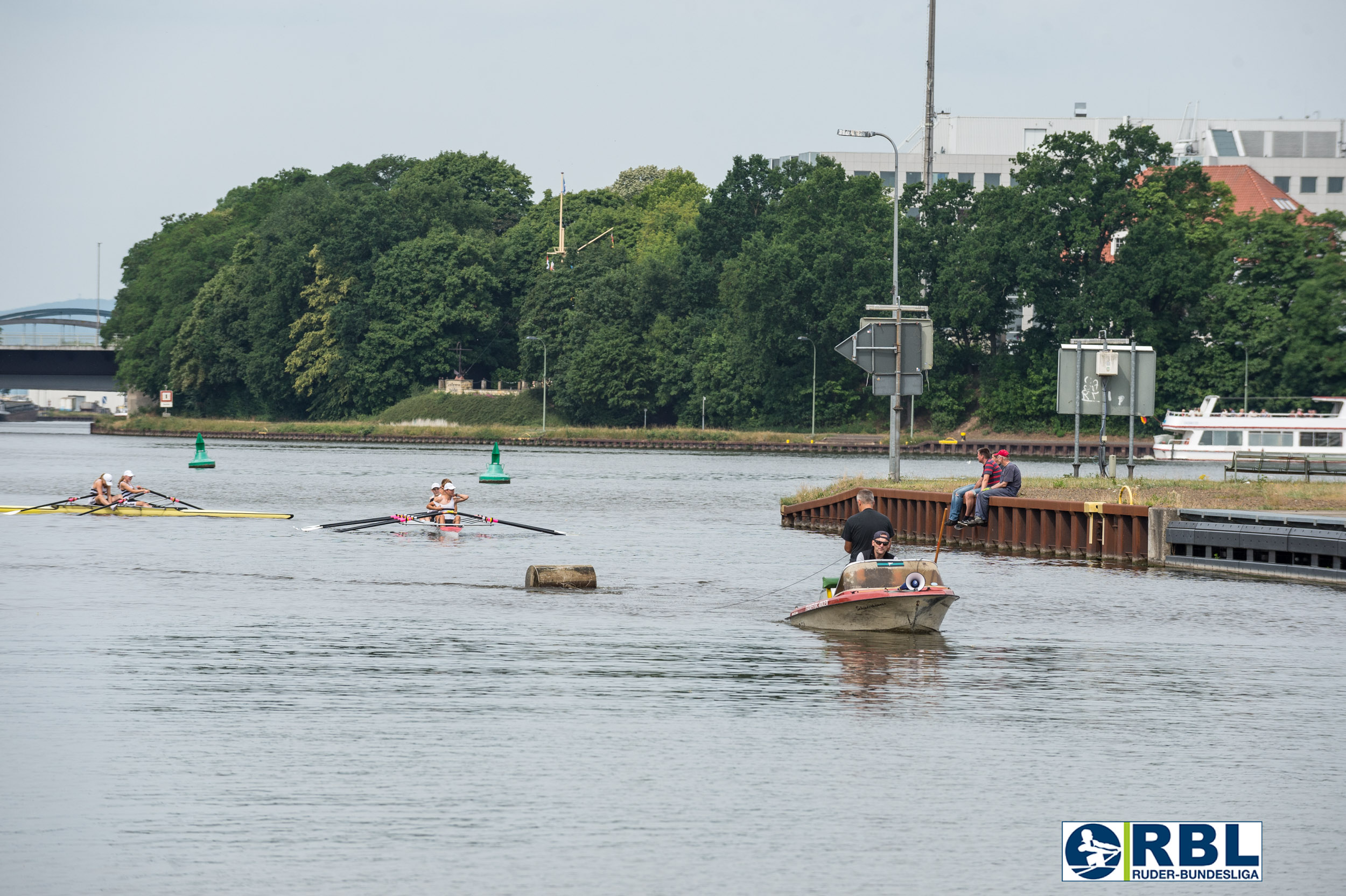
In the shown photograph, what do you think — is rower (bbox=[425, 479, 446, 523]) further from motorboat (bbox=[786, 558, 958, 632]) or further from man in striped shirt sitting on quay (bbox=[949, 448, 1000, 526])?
motorboat (bbox=[786, 558, 958, 632])

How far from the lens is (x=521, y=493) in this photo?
67.9 m

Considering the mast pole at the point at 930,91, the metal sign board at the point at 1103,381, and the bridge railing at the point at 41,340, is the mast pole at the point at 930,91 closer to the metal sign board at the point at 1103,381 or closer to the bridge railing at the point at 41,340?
the metal sign board at the point at 1103,381

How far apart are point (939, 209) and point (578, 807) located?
10819 cm

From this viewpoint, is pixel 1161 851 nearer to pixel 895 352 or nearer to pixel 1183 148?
pixel 895 352

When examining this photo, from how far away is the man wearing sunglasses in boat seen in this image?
2470cm

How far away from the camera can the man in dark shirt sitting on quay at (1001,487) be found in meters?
38.7

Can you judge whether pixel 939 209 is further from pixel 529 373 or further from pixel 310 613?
pixel 310 613

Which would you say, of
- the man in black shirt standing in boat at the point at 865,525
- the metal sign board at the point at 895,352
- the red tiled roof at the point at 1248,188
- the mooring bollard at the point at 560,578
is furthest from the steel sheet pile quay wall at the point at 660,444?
the man in black shirt standing in boat at the point at 865,525

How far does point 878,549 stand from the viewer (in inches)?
974

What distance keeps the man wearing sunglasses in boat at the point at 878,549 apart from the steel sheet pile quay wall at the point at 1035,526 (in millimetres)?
10499

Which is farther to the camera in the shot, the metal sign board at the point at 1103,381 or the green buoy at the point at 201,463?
the green buoy at the point at 201,463

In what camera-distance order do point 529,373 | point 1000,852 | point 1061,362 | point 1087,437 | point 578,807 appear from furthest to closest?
point 529,373 → point 1087,437 → point 1061,362 → point 578,807 → point 1000,852

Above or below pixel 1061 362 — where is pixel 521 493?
below

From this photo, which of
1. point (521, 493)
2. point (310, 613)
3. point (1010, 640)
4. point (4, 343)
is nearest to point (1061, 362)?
point (1010, 640)
